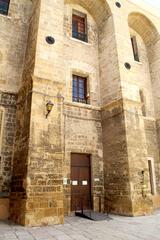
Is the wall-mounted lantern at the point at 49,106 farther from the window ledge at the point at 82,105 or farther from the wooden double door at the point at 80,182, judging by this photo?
the wooden double door at the point at 80,182

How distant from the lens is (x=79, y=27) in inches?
439

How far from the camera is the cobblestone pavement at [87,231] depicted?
15.0 ft

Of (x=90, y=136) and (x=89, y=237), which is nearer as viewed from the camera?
(x=89, y=237)

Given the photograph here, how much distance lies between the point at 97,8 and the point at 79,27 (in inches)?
60.5

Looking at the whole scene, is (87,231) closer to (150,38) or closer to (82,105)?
(82,105)

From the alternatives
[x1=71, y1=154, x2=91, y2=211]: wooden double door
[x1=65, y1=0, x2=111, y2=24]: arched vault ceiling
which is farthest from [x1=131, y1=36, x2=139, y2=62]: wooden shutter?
[x1=71, y1=154, x2=91, y2=211]: wooden double door

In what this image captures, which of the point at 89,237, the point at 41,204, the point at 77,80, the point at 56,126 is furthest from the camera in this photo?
the point at 77,80

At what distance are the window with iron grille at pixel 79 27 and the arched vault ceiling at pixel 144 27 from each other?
11.1 feet

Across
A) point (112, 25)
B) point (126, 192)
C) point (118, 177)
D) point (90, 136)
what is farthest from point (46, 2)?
point (126, 192)

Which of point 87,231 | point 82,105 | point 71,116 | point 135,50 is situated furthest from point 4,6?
point 87,231

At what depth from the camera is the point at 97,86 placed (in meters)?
10.3

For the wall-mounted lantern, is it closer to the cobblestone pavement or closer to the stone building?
the stone building

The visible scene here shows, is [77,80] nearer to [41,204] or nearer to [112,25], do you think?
[112,25]

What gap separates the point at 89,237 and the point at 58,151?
2.85 m
